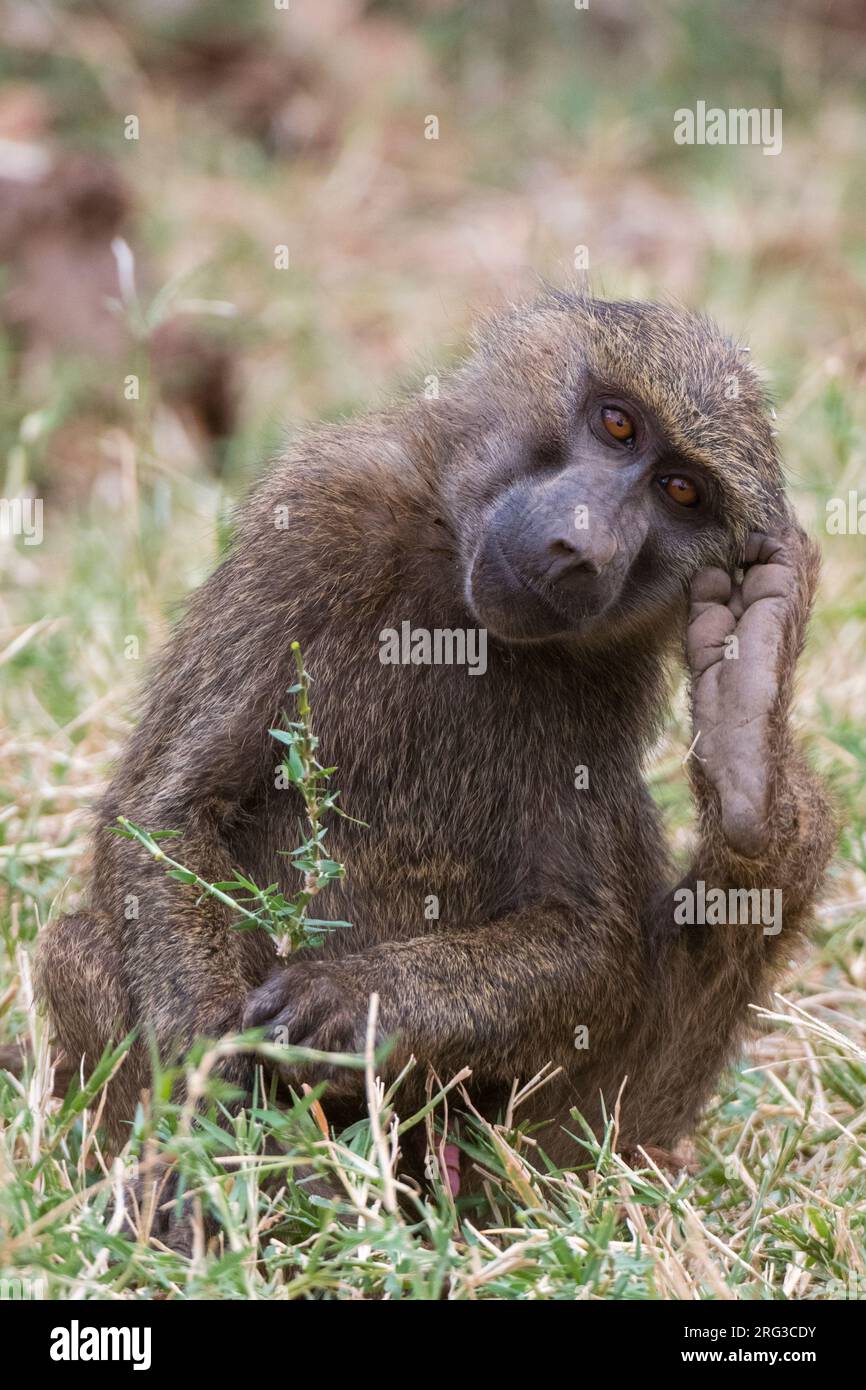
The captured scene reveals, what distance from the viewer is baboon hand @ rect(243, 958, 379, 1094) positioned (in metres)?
2.83

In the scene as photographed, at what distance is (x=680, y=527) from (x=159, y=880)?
111 centimetres

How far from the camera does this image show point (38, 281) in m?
6.82

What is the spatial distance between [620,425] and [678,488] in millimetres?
152

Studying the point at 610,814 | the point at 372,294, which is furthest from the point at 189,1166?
the point at 372,294

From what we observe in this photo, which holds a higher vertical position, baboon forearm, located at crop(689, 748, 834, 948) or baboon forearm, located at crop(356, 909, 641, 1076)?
baboon forearm, located at crop(689, 748, 834, 948)

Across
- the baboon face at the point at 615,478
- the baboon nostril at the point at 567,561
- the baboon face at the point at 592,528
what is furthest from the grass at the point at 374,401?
the baboon nostril at the point at 567,561

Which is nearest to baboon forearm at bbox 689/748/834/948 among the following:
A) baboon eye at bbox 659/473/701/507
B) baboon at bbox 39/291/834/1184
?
baboon at bbox 39/291/834/1184

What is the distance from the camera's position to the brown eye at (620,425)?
3125mm

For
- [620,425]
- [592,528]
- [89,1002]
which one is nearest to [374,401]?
[620,425]

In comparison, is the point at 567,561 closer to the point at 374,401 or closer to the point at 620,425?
the point at 620,425

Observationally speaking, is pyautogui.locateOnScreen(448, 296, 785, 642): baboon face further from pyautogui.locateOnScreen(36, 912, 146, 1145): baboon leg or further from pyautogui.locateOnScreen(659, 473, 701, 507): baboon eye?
pyautogui.locateOnScreen(36, 912, 146, 1145): baboon leg

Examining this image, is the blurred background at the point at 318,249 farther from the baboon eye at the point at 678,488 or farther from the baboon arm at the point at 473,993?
the baboon arm at the point at 473,993

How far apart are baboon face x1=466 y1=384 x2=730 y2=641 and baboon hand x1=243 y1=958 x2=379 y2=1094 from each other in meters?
0.66

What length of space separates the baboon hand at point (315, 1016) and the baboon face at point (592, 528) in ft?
2.18
